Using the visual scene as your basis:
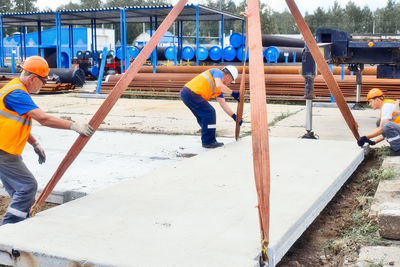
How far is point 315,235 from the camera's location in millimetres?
4246

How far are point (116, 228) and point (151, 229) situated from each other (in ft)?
0.83

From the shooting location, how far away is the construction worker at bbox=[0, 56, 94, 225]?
4.05 metres

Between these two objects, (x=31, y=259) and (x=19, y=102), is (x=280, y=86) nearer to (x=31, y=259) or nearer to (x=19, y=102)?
(x=19, y=102)

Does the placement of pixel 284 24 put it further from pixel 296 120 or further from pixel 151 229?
pixel 151 229

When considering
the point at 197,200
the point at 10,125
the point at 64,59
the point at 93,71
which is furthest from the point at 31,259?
the point at 64,59

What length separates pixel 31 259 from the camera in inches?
122

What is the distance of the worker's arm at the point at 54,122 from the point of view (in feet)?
13.2

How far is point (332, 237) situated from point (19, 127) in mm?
2756

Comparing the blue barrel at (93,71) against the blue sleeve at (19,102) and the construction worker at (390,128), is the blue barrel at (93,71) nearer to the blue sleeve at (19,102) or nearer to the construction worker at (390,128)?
the construction worker at (390,128)

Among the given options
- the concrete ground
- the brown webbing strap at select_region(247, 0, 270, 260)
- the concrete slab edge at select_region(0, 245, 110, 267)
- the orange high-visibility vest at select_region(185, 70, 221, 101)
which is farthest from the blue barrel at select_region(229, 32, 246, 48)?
the concrete slab edge at select_region(0, 245, 110, 267)

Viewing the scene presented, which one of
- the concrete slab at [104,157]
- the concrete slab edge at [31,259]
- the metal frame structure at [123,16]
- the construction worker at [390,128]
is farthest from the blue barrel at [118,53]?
the concrete slab edge at [31,259]

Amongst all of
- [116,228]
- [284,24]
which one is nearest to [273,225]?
[116,228]

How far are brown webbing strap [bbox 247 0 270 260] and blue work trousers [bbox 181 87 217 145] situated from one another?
14.9ft

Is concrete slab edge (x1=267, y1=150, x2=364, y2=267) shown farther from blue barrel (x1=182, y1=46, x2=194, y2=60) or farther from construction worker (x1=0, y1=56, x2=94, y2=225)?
blue barrel (x1=182, y1=46, x2=194, y2=60)
